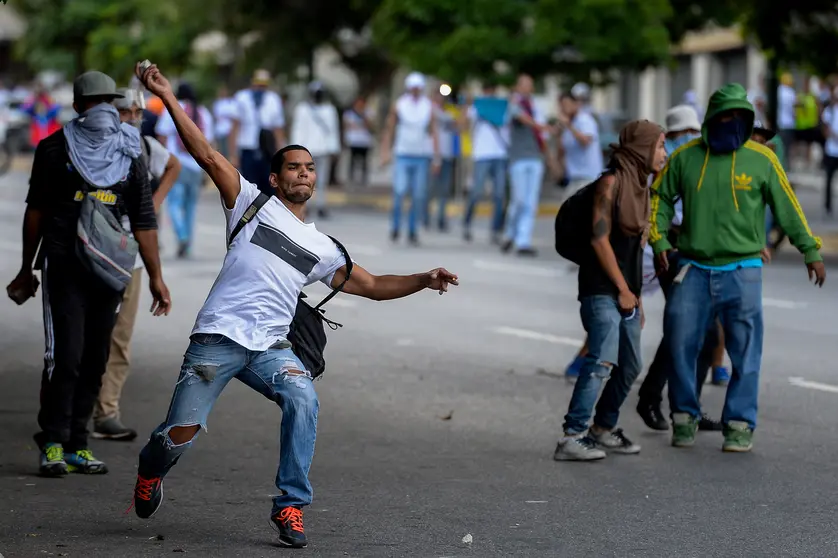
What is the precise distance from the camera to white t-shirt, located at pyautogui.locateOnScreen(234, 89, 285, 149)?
22.4 m

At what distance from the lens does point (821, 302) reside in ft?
51.0

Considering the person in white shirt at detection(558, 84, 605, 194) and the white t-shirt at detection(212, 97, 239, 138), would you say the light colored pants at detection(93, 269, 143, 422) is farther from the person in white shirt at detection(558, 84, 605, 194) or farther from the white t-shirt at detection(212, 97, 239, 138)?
the white t-shirt at detection(212, 97, 239, 138)

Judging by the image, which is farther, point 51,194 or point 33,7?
point 33,7

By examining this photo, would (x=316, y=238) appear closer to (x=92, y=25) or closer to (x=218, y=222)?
(x=218, y=222)

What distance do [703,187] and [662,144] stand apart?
0.30m

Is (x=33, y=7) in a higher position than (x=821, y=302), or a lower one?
higher

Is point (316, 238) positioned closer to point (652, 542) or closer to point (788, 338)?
point (652, 542)

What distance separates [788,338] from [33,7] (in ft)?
135

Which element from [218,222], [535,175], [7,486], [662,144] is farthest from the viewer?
[218,222]

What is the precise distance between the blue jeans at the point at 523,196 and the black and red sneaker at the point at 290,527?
13.1m

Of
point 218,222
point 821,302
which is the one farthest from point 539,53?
point 821,302

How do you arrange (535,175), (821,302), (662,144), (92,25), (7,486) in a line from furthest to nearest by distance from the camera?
(92,25) < (535,175) < (821,302) < (662,144) < (7,486)

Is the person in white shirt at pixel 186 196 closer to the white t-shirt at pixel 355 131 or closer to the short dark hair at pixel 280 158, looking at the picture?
the short dark hair at pixel 280 158

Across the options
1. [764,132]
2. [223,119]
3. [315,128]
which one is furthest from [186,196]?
[223,119]
